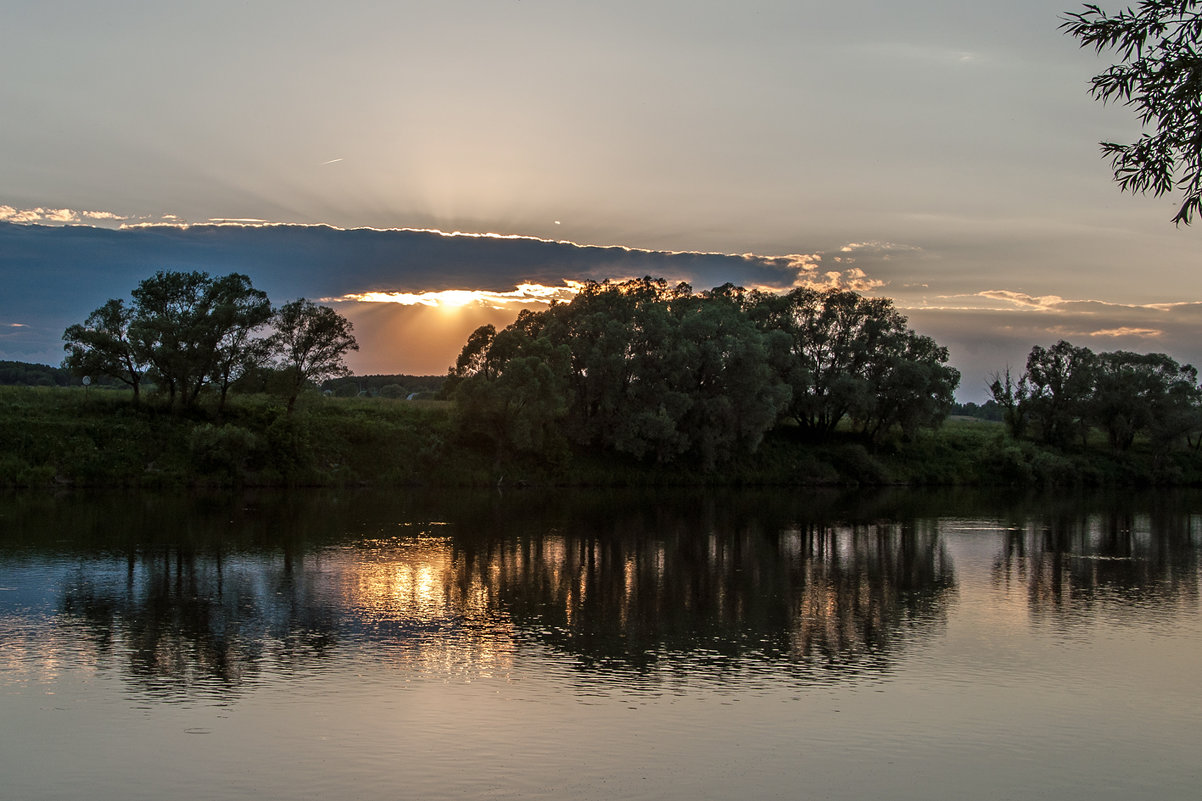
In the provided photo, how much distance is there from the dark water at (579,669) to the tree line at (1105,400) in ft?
180

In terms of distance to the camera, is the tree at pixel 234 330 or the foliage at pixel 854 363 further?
the foliage at pixel 854 363

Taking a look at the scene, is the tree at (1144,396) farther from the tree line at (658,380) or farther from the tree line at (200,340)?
the tree line at (200,340)

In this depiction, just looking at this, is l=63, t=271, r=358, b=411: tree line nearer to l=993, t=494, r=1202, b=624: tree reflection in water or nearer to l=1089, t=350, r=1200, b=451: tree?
l=993, t=494, r=1202, b=624: tree reflection in water

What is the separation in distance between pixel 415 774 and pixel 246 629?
9093mm

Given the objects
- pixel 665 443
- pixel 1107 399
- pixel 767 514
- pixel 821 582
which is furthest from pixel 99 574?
pixel 1107 399

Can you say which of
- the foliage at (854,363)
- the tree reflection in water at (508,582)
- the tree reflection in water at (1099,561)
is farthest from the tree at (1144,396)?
the tree reflection in water at (508,582)

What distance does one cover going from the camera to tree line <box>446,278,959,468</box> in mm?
64375

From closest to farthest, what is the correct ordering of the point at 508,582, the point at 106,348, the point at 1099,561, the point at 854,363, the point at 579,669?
the point at 579,669 < the point at 508,582 < the point at 1099,561 < the point at 106,348 < the point at 854,363

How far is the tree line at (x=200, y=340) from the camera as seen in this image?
58250 millimetres

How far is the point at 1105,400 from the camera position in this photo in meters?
85.8

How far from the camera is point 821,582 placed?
28266 mm

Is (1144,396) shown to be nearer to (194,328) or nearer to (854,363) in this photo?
(854,363)

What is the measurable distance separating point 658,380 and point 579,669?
5065 cm

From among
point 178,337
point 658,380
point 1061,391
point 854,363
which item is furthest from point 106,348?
point 1061,391
